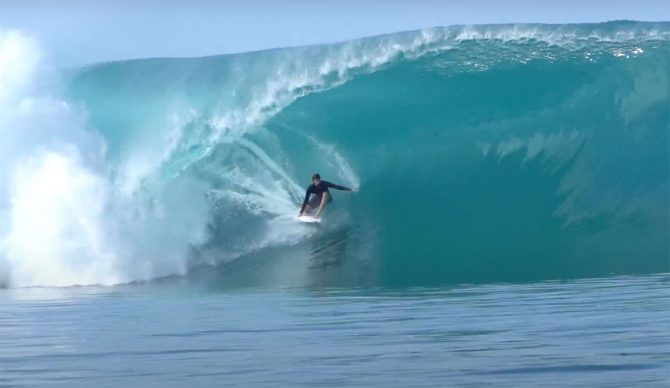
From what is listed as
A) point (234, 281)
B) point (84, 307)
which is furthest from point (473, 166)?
point (84, 307)

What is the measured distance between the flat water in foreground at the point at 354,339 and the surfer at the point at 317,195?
3100 mm

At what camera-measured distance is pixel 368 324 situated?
8.38 meters

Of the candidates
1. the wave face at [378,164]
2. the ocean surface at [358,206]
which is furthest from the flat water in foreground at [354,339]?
the wave face at [378,164]

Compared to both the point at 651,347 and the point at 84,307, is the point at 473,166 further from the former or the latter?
the point at 651,347

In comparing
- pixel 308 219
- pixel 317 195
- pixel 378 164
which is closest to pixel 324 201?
pixel 317 195

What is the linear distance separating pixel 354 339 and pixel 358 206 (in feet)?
23.7

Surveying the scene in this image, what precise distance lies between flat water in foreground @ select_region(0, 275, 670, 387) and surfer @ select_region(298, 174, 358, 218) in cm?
310

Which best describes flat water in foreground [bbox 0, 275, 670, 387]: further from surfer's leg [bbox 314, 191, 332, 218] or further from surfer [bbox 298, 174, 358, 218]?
surfer's leg [bbox 314, 191, 332, 218]

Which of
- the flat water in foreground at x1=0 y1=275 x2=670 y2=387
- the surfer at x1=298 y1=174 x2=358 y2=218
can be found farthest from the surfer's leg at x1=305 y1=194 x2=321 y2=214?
the flat water in foreground at x1=0 y1=275 x2=670 y2=387

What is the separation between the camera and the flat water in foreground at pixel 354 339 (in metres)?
6.44

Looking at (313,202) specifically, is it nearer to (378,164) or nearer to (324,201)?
(324,201)

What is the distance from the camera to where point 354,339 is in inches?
A: 301

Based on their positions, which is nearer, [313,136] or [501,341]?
[501,341]

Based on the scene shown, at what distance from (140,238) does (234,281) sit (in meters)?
1.90
